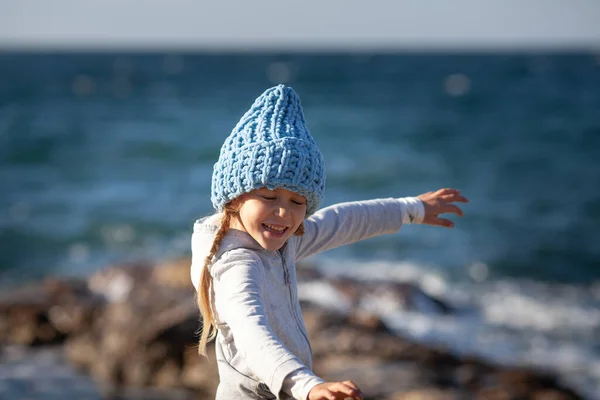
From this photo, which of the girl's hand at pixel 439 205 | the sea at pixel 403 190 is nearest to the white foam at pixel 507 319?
the sea at pixel 403 190

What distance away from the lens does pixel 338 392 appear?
6.12 ft

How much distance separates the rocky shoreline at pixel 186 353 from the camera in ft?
21.9

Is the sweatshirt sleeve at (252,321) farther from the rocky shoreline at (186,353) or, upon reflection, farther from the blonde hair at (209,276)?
the rocky shoreline at (186,353)

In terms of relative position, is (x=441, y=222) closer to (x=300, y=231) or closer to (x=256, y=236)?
(x=300, y=231)

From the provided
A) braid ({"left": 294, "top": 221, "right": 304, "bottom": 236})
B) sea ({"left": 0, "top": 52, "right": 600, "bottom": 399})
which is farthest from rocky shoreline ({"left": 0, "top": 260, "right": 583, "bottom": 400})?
braid ({"left": 294, "top": 221, "right": 304, "bottom": 236})

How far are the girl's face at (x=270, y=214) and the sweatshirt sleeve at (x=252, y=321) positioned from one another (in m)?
0.07

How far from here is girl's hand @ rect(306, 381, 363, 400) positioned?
6.08 feet

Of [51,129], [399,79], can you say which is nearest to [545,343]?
[51,129]

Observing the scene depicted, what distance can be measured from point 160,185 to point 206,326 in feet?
51.2

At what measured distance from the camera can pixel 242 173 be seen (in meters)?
Result: 2.27

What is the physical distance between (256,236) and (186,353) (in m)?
4.80

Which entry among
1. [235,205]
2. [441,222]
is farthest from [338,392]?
[441,222]

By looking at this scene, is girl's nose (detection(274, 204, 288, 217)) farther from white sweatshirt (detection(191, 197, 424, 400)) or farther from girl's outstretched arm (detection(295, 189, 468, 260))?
girl's outstretched arm (detection(295, 189, 468, 260))

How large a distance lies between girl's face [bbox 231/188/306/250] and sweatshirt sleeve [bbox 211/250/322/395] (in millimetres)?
72
